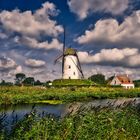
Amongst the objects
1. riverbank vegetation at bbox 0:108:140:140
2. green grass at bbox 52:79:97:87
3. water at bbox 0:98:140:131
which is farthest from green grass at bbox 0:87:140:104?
riverbank vegetation at bbox 0:108:140:140

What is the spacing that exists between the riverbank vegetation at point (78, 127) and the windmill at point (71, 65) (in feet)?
206

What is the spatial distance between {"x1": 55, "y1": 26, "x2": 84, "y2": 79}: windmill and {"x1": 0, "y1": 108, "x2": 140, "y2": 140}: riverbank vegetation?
62.6 m

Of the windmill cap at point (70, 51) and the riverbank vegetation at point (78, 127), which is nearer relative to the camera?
the riverbank vegetation at point (78, 127)

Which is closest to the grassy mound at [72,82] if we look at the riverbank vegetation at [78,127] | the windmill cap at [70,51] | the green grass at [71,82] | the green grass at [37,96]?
the green grass at [71,82]

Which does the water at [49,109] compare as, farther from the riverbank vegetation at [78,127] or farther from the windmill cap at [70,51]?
the windmill cap at [70,51]

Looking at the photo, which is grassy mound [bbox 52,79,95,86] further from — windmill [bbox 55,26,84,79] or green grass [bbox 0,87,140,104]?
green grass [bbox 0,87,140,104]

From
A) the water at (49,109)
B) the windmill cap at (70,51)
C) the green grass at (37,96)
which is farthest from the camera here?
the windmill cap at (70,51)

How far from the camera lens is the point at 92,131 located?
1076 cm

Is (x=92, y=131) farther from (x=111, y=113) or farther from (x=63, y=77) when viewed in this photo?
(x=63, y=77)

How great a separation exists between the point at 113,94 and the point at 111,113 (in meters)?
41.6

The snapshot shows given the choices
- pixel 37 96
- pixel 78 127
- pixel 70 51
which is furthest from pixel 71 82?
pixel 78 127

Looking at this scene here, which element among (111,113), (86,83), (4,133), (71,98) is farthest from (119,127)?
(86,83)

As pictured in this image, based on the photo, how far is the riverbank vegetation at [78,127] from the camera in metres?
9.62

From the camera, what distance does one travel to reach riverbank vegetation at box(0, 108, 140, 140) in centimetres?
962
